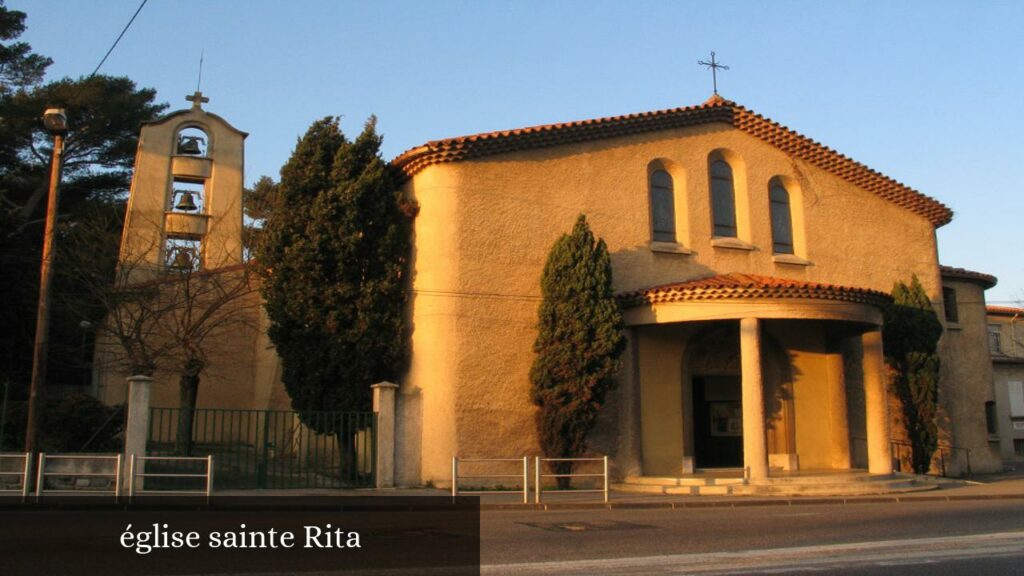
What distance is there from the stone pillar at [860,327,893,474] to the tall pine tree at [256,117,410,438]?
1110 cm

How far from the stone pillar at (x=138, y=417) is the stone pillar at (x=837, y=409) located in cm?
1625

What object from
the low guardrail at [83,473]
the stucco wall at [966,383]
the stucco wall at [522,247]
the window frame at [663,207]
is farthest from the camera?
the stucco wall at [966,383]

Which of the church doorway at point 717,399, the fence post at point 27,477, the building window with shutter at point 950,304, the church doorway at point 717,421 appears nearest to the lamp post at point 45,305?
the fence post at point 27,477

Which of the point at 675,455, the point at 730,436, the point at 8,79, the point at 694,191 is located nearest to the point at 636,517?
the point at 675,455

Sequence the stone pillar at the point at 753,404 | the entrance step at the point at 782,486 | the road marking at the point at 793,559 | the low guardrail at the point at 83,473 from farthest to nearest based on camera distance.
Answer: the stone pillar at the point at 753,404
the entrance step at the point at 782,486
the low guardrail at the point at 83,473
the road marking at the point at 793,559

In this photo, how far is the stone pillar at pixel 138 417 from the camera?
16.7m

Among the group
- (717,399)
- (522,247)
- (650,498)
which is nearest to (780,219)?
(717,399)

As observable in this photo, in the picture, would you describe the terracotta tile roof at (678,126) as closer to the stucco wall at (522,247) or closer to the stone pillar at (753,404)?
the stucco wall at (522,247)

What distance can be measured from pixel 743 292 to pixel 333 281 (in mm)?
9169

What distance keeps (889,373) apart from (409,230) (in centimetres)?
1356

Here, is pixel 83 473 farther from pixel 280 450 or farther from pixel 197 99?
pixel 197 99

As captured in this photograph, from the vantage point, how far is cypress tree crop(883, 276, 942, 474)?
2320 centimetres

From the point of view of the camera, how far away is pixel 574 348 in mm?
19516

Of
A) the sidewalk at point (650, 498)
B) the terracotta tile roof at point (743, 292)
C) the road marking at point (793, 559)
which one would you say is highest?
the terracotta tile roof at point (743, 292)
